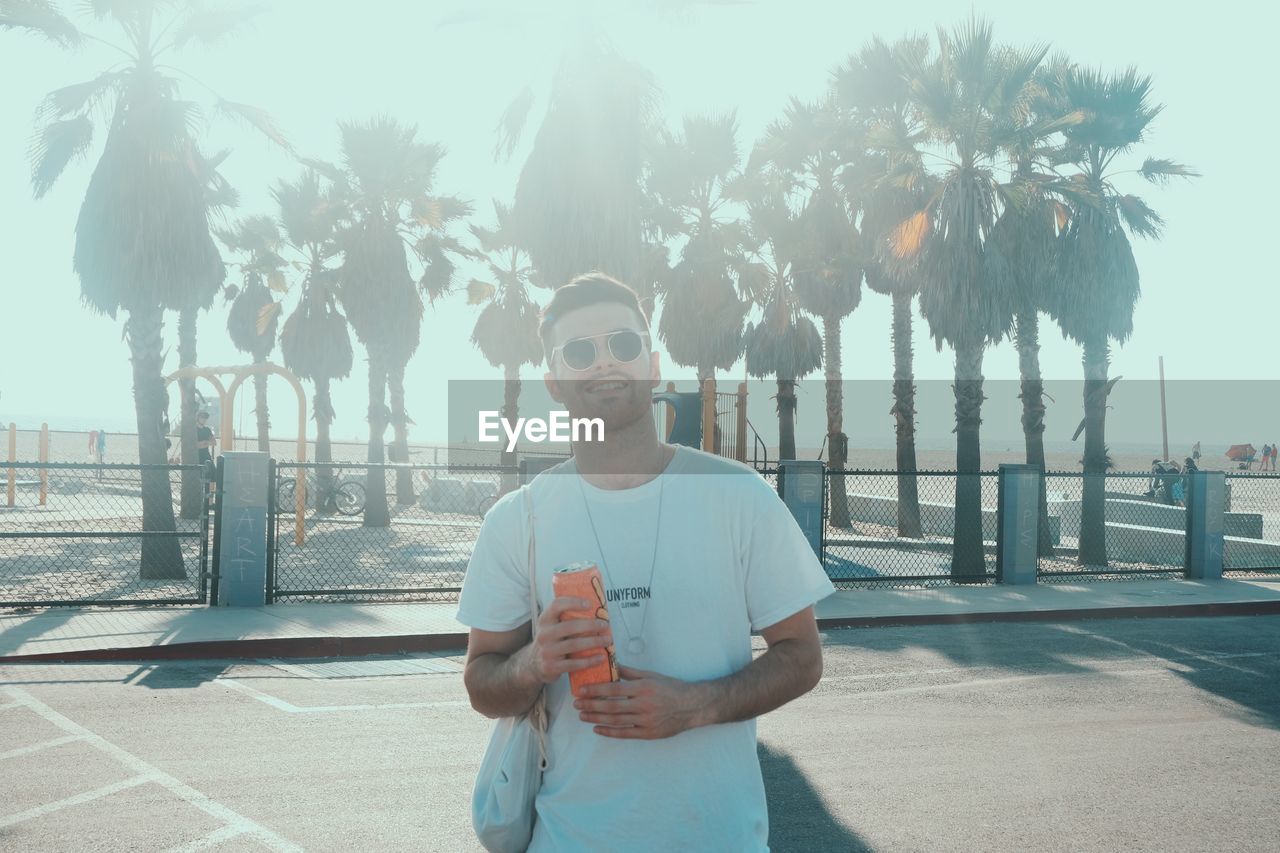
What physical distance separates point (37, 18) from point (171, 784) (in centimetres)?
1227

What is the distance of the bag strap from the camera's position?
216cm

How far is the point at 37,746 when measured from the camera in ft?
21.1

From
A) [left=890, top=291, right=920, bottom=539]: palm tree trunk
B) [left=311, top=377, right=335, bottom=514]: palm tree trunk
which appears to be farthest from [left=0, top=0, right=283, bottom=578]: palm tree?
[left=890, top=291, right=920, bottom=539]: palm tree trunk

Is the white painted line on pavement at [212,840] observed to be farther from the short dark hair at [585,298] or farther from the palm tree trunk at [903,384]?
the palm tree trunk at [903,384]

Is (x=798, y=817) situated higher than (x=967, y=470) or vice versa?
(x=967, y=470)

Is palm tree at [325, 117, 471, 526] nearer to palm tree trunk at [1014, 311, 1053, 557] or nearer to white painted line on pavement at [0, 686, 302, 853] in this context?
palm tree trunk at [1014, 311, 1053, 557]

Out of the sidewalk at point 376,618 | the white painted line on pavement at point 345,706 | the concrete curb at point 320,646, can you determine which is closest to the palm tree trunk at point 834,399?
the sidewalk at point 376,618

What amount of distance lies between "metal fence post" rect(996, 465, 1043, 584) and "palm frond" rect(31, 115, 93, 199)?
13098mm

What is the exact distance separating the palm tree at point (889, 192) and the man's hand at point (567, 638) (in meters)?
17.9

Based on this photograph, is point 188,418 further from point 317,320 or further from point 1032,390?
point 1032,390

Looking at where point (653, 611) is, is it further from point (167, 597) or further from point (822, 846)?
point (167, 597)

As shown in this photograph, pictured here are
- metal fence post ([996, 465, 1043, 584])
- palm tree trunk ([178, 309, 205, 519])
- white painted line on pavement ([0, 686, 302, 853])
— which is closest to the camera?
white painted line on pavement ([0, 686, 302, 853])

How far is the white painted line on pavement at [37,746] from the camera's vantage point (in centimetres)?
626

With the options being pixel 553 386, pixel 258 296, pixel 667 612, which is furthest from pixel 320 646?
pixel 258 296
